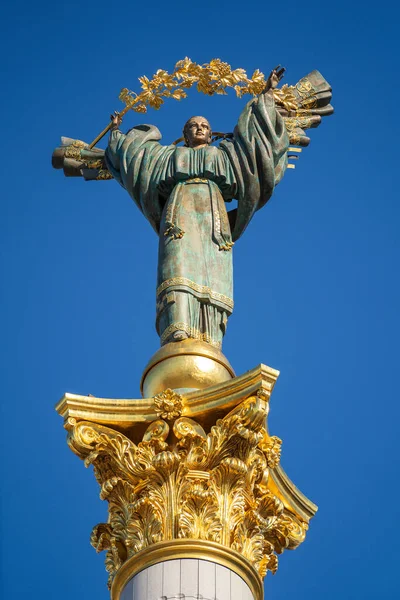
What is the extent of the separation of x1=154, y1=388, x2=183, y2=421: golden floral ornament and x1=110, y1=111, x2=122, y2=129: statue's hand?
21.7 feet

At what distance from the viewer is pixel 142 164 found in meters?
22.1

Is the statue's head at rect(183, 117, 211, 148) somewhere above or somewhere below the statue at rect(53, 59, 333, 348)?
above

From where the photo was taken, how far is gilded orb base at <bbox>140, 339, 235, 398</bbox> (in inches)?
728

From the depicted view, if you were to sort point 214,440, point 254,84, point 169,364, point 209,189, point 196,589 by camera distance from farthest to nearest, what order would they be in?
point 254,84 < point 209,189 < point 169,364 < point 214,440 < point 196,589

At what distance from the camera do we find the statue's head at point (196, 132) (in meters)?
22.5

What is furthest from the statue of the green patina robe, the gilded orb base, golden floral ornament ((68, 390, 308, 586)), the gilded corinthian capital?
golden floral ornament ((68, 390, 308, 586))

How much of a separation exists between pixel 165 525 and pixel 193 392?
1.76 metres

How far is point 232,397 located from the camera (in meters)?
17.6

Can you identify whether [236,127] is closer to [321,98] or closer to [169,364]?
[321,98]

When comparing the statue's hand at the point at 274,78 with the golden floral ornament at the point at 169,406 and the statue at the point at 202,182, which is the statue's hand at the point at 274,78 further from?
the golden floral ornament at the point at 169,406

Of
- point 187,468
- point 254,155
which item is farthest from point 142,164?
point 187,468

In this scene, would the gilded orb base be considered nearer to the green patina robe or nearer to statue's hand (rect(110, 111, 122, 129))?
the green patina robe

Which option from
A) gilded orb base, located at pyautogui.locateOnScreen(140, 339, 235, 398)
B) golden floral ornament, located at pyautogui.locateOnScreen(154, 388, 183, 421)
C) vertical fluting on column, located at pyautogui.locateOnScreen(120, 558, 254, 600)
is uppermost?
gilded orb base, located at pyautogui.locateOnScreen(140, 339, 235, 398)

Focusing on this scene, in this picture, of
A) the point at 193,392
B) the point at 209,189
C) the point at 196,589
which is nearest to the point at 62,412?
the point at 193,392
